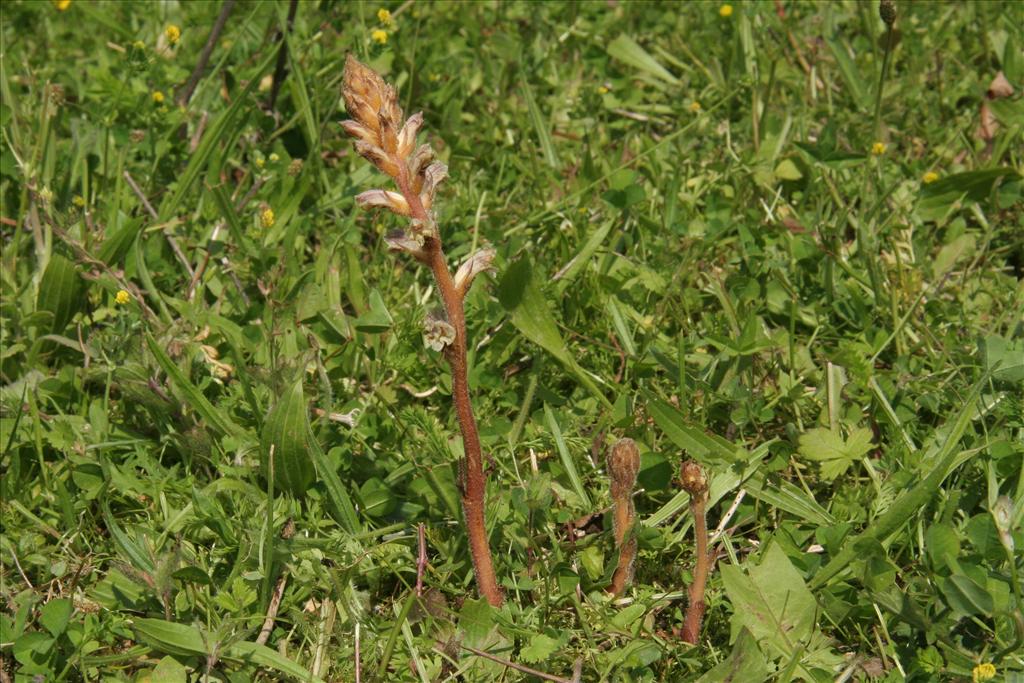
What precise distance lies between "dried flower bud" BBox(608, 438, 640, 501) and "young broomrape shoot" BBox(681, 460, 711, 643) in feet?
0.38

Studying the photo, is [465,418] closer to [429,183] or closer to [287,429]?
[429,183]

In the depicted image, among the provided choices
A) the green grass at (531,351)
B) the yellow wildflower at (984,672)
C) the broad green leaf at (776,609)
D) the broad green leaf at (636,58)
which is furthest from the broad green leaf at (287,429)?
the broad green leaf at (636,58)

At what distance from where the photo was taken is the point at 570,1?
464 centimetres

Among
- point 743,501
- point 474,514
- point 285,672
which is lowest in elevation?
point 285,672

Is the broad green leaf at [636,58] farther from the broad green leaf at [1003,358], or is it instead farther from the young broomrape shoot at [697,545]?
the young broomrape shoot at [697,545]

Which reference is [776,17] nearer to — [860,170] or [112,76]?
[860,170]

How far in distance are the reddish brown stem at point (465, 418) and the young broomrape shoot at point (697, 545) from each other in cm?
41

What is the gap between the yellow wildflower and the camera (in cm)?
226

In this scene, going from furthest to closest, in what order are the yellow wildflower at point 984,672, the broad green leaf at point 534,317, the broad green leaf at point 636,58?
the broad green leaf at point 636,58 → the broad green leaf at point 534,317 → the yellow wildflower at point 984,672

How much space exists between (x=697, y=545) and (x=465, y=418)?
57cm

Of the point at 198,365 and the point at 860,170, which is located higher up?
the point at 860,170

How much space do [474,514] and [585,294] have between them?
44.6 inches

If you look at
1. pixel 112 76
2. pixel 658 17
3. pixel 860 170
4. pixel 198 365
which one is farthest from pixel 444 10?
pixel 198 365

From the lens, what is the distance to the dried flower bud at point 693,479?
2270 millimetres
